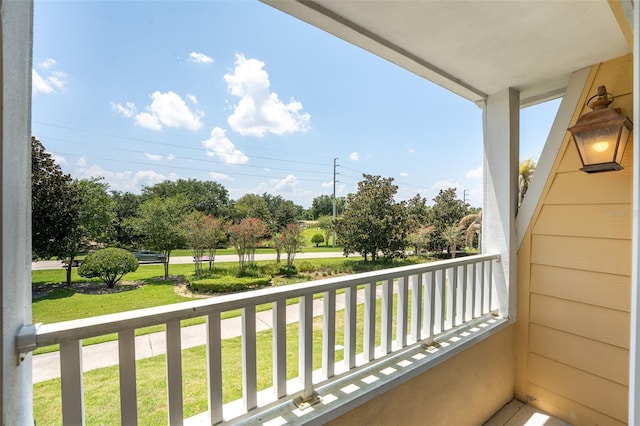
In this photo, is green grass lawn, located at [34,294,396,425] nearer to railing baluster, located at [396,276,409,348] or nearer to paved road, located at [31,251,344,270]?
paved road, located at [31,251,344,270]

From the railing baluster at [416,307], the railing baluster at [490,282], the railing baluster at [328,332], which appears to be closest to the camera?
the railing baluster at [328,332]

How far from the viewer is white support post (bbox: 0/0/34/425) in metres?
0.68

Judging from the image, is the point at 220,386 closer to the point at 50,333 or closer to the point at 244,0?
the point at 50,333

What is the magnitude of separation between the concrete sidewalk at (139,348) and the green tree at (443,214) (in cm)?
109

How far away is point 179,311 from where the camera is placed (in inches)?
36.7

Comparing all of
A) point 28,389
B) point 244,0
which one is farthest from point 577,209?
point 28,389

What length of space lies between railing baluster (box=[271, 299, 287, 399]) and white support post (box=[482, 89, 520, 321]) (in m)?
1.89

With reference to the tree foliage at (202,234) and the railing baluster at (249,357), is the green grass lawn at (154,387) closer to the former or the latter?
the railing baluster at (249,357)

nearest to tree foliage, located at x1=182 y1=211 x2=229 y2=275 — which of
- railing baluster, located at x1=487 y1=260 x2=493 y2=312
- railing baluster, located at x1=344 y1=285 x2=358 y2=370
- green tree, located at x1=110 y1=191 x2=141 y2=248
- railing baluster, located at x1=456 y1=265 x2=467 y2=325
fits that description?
green tree, located at x1=110 y1=191 x2=141 y2=248

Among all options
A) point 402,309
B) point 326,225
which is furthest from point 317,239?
point 402,309

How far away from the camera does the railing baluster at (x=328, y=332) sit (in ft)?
4.33

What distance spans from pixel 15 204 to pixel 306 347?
1075 millimetres

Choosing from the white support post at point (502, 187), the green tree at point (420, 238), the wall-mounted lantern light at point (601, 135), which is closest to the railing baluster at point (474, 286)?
the white support post at point (502, 187)

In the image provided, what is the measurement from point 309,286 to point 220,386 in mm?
489
